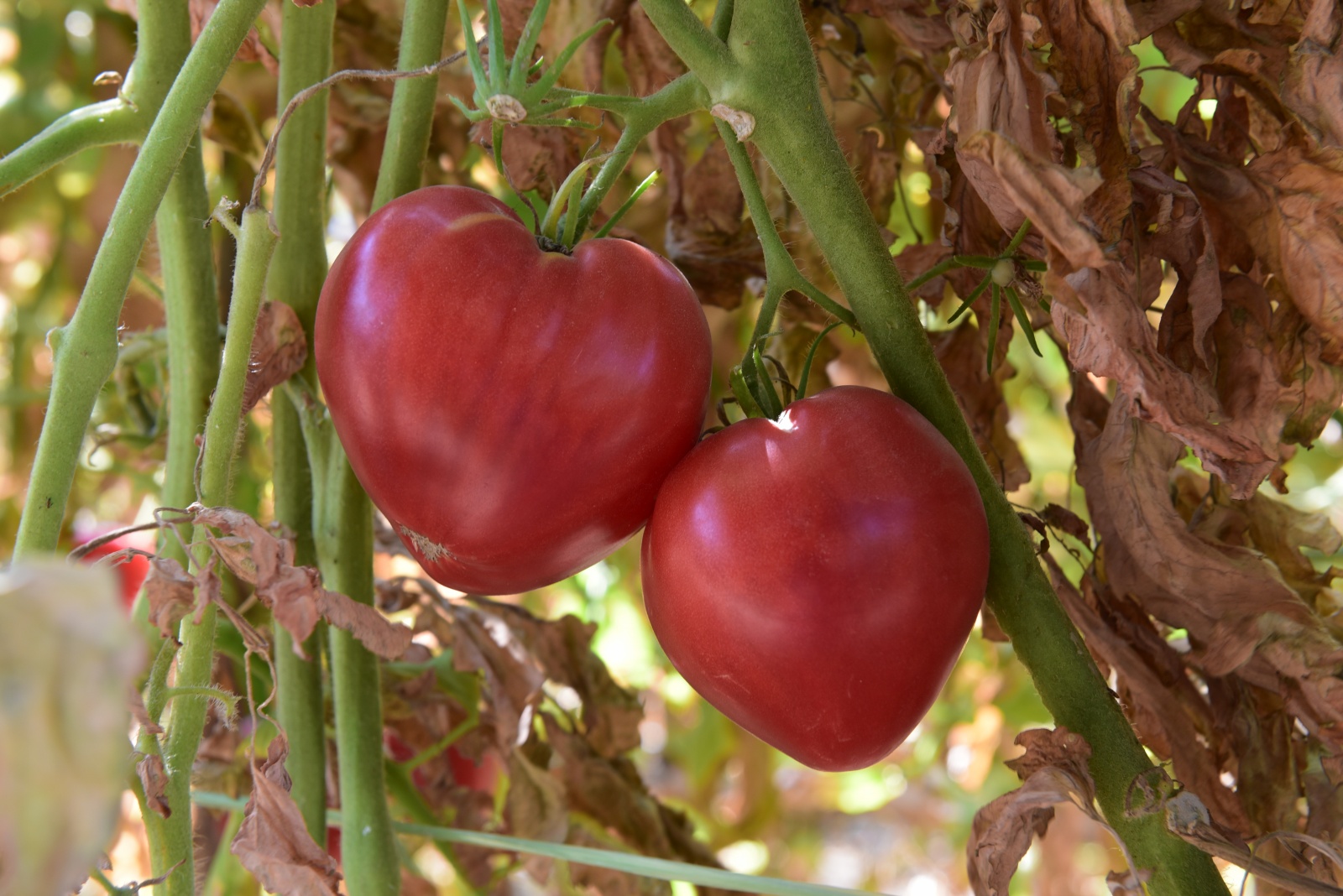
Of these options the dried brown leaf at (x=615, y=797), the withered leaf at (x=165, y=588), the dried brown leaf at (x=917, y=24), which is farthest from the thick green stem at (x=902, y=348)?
the dried brown leaf at (x=615, y=797)

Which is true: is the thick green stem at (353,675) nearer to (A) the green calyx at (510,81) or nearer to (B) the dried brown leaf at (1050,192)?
(A) the green calyx at (510,81)

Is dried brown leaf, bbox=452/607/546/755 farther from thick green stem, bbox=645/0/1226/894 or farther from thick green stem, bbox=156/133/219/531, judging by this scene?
thick green stem, bbox=645/0/1226/894

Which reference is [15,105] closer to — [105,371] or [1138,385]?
[105,371]

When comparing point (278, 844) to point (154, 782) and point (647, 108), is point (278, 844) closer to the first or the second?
point (154, 782)

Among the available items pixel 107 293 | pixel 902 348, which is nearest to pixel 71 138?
pixel 107 293

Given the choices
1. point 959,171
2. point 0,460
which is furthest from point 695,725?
point 959,171

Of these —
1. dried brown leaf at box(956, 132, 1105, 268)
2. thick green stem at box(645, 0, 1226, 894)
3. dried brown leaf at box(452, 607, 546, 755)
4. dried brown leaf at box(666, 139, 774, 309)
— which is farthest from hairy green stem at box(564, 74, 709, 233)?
dried brown leaf at box(452, 607, 546, 755)
